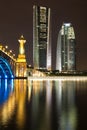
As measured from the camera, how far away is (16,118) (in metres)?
14.8

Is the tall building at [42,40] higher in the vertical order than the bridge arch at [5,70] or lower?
higher

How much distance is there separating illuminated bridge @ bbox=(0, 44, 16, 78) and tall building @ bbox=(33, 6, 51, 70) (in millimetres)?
58258

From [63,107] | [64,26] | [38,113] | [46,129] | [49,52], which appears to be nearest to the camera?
[46,129]

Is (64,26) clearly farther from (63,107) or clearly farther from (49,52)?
(63,107)

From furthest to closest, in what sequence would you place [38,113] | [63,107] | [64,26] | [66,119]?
[64,26]
[63,107]
[38,113]
[66,119]

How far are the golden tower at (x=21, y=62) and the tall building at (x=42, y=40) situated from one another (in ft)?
192

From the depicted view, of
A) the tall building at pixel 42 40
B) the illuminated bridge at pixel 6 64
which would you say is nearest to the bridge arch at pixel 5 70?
the illuminated bridge at pixel 6 64

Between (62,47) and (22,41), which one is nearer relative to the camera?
(22,41)

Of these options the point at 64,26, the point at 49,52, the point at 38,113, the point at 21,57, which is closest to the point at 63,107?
the point at 38,113

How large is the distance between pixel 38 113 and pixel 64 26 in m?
150

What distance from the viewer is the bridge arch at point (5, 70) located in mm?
88963

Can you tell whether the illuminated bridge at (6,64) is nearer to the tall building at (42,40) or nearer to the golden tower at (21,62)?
the golden tower at (21,62)

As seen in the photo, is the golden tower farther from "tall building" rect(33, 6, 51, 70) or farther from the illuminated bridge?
"tall building" rect(33, 6, 51, 70)

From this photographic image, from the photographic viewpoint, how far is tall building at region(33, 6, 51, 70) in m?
153
